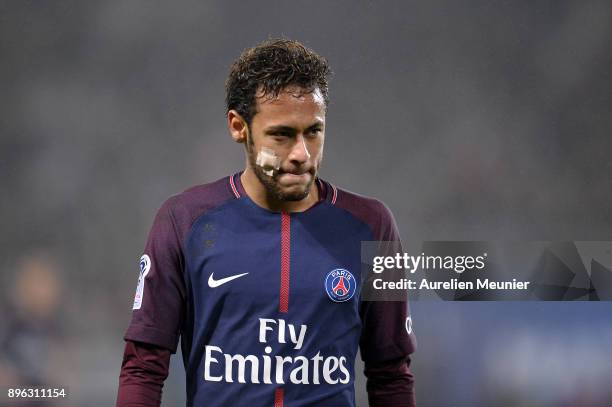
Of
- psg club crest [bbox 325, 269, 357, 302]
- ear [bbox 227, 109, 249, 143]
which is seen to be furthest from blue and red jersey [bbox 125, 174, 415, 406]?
ear [bbox 227, 109, 249, 143]

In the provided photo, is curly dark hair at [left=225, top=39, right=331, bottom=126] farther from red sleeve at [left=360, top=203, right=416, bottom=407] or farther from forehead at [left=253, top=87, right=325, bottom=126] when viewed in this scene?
red sleeve at [left=360, top=203, right=416, bottom=407]

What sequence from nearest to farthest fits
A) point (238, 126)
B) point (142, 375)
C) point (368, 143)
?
point (142, 375) → point (238, 126) → point (368, 143)

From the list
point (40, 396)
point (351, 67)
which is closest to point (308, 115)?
point (351, 67)

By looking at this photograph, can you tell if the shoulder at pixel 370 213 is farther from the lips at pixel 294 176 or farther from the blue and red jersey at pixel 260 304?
the lips at pixel 294 176

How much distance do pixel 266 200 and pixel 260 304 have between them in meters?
0.19

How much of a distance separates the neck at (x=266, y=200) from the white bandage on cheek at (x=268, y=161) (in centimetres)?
5

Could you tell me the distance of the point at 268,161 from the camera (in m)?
1.37

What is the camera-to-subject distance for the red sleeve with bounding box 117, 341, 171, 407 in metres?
1.31

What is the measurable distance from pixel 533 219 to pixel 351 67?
27.6 inches

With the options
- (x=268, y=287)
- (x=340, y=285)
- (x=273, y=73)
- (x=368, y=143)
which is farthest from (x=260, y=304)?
(x=368, y=143)

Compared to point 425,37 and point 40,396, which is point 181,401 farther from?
point 425,37

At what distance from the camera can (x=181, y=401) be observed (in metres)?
2.25

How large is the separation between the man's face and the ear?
1.3 inches

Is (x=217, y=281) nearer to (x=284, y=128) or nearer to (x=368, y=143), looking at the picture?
(x=284, y=128)
